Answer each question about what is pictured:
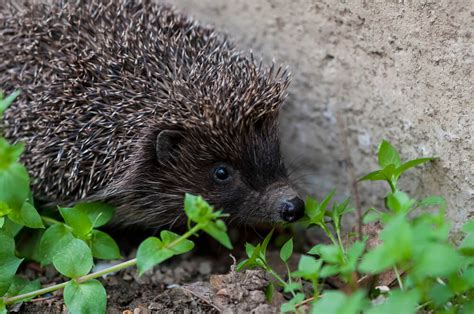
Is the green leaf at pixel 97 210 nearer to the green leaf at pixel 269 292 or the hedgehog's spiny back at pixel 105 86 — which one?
the hedgehog's spiny back at pixel 105 86

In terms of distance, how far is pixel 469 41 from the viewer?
138 inches

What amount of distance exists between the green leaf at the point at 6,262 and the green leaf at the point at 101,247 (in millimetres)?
426

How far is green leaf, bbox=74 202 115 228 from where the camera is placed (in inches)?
157

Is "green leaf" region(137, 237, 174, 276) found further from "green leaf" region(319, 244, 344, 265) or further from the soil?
"green leaf" region(319, 244, 344, 265)

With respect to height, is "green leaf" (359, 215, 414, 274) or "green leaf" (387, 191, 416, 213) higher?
"green leaf" (387, 191, 416, 213)

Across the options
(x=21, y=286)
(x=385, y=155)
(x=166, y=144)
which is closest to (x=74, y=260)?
(x=21, y=286)

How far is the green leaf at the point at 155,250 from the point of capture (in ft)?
9.83

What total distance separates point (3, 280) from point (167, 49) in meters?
1.55

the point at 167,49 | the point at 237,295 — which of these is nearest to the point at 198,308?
the point at 237,295

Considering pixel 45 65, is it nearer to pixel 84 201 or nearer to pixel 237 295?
pixel 84 201

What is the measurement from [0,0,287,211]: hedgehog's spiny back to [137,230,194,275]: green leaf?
918 mm

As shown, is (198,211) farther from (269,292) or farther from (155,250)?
(269,292)

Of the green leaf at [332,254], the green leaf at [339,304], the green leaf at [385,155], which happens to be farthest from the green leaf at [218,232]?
the green leaf at [385,155]

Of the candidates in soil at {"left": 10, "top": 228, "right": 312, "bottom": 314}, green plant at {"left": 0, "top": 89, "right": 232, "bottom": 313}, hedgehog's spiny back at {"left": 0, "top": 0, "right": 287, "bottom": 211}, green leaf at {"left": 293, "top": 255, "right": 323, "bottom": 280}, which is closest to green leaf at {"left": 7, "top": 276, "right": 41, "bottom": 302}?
green plant at {"left": 0, "top": 89, "right": 232, "bottom": 313}
